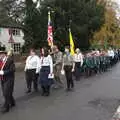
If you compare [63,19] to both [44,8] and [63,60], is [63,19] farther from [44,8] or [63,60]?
[63,60]

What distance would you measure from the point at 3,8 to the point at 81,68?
113ft

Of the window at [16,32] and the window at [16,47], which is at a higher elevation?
the window at [16,32]

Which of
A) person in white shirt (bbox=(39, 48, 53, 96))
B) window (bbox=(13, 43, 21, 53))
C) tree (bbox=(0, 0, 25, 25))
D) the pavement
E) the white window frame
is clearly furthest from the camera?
window (bbox=(13, 43, 21, 53))

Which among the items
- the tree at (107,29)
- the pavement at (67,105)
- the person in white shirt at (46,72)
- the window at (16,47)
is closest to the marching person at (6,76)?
the pavement at (67,105)

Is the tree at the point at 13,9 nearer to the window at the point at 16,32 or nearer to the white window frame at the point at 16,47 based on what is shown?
the window at the point at 16,32

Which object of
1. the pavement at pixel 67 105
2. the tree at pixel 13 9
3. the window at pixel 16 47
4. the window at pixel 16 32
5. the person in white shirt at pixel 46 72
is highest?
the tree at pixel 13 9

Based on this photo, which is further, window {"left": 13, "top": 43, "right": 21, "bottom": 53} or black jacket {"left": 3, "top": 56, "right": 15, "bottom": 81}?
window {"left": 13, "top": 43, "right": 21, "bottom": 53}

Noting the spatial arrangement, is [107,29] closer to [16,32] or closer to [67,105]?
[16,32]

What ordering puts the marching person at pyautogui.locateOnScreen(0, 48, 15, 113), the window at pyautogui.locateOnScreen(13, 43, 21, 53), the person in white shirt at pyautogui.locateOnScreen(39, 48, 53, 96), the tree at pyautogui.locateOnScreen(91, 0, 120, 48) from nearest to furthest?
the marching person at pyautogui.locateOnScreen(0, 48, 15, 113) < the person in white shirt at pyautogui.locateOnScreen(39, 48, 53, 96) < the tree at pyautogui.locateOnScreen(91, 0, 120, 48) < the window at pyautogui.locateOnScreen(13, 43, 21, 53)

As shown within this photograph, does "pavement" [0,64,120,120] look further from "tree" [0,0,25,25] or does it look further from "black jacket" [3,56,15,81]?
"tree" [0,0,25,25]

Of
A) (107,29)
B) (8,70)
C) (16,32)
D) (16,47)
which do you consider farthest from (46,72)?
(16,47)

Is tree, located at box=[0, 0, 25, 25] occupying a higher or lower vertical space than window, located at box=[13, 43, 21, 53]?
higher

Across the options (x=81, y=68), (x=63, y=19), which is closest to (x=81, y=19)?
(x=63, y=19)

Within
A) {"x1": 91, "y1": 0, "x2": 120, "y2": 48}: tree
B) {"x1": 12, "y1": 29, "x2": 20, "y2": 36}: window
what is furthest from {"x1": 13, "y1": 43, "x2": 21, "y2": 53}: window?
{"x1": 91, "y1": 0, "x2": 120, "y2": 48}: tree
